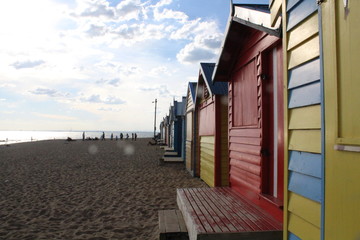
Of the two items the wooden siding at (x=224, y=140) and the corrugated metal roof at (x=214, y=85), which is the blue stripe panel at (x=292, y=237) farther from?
the corrugated metal roof at (x=214, y=85)

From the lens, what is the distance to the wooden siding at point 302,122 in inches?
95.0

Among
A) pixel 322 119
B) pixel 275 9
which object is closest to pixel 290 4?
pixel 275 9

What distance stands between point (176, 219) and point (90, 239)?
5.96 ft

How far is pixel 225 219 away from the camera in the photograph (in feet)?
13.1

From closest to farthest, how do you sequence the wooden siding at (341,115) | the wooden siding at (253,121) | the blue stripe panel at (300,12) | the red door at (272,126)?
the wooden siding at (341,115), the blue stripe panel at (300,12), the red door at (272,126), the wooden siding at (253,121)

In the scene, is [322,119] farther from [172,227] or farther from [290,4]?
[172,227]

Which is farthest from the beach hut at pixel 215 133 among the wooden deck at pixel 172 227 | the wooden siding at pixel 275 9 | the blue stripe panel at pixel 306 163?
the blue stripe panel at pixel 306 163

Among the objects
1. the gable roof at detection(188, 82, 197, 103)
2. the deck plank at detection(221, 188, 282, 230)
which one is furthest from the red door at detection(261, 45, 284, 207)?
the gable roof at detection(188, 82, 197, 103)

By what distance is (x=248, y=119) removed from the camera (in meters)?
5.13

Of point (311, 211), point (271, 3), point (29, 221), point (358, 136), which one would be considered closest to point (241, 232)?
point (311, 211)

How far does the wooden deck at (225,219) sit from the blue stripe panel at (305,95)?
174cm

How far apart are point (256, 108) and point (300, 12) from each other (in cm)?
222

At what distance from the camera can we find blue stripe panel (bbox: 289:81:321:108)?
242 cm

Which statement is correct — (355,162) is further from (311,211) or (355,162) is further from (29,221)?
(29,221)
